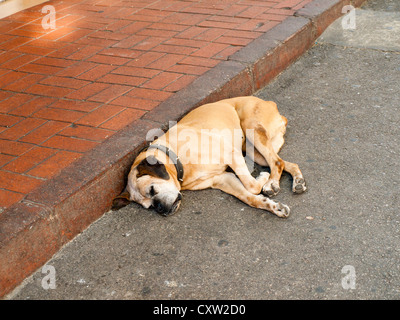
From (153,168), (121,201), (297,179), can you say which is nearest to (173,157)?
(153,168)

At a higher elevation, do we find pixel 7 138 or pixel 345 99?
pixel 7 138

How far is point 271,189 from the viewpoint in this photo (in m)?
4.06

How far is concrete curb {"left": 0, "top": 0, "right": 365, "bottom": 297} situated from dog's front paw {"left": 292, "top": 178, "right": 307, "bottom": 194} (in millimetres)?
1142

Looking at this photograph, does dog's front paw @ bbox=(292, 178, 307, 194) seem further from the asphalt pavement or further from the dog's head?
the dog's head

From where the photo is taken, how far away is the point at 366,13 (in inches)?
276

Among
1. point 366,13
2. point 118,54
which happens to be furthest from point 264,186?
point 366,13

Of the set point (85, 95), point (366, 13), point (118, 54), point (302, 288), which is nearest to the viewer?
point (302, 288)

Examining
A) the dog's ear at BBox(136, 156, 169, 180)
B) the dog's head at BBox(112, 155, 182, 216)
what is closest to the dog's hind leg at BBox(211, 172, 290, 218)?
the dog's head at BBox(112, 155, 182, 216)

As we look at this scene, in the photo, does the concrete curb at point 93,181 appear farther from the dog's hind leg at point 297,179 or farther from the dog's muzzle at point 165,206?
the dog's hind leg at point 297,179

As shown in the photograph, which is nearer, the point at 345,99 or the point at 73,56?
the point at 345,99

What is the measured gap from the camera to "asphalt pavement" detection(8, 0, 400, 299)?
3.21 meters

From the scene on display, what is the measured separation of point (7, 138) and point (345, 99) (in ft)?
9.75

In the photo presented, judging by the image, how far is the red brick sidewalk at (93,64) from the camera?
427 centimetres

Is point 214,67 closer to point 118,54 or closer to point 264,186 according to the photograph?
point 118,54
